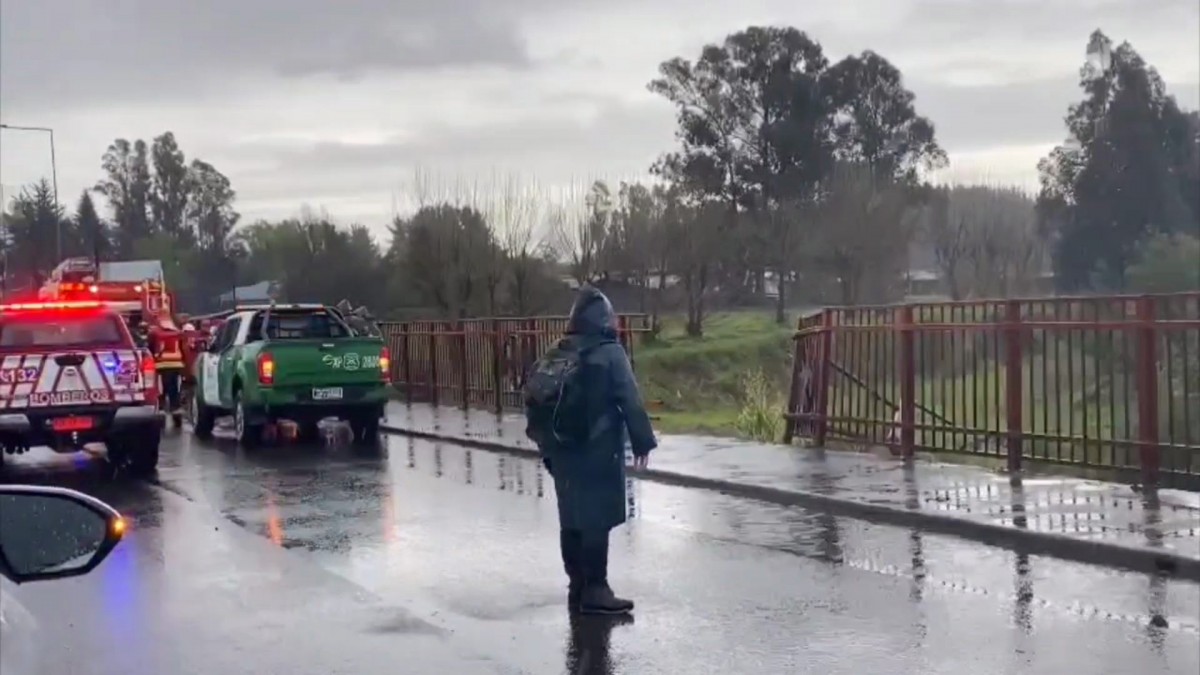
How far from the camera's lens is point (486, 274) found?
38.4 metres

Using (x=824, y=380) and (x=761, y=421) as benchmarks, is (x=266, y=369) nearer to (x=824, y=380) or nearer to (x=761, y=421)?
(x=761, y=421)

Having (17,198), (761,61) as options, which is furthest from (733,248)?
(17,198)

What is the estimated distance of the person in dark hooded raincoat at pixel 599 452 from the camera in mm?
8211

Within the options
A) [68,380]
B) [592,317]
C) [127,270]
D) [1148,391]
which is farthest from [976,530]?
[127,270]

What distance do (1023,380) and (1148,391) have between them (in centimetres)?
144

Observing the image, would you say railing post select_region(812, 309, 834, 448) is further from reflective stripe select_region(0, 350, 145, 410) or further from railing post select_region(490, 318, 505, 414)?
railing post select_region(490, 318, 505, 414)

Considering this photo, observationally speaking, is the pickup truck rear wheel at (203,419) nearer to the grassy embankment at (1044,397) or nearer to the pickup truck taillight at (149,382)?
the pickup truck taillight at (149,382)

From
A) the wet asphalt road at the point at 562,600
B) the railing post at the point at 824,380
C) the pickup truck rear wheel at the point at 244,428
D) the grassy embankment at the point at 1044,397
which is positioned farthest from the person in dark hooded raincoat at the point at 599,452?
the pickup truck rear wheel at the point at 244,428

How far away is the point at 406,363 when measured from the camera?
26859 millimetres

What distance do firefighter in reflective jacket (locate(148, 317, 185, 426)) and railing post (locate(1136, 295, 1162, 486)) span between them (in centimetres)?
1807

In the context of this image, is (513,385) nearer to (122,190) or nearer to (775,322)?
(775,322)

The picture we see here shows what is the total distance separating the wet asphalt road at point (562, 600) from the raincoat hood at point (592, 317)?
5.16 feet

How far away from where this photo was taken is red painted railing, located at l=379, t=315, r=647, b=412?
873 inches

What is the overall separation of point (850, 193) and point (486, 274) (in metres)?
16.0
